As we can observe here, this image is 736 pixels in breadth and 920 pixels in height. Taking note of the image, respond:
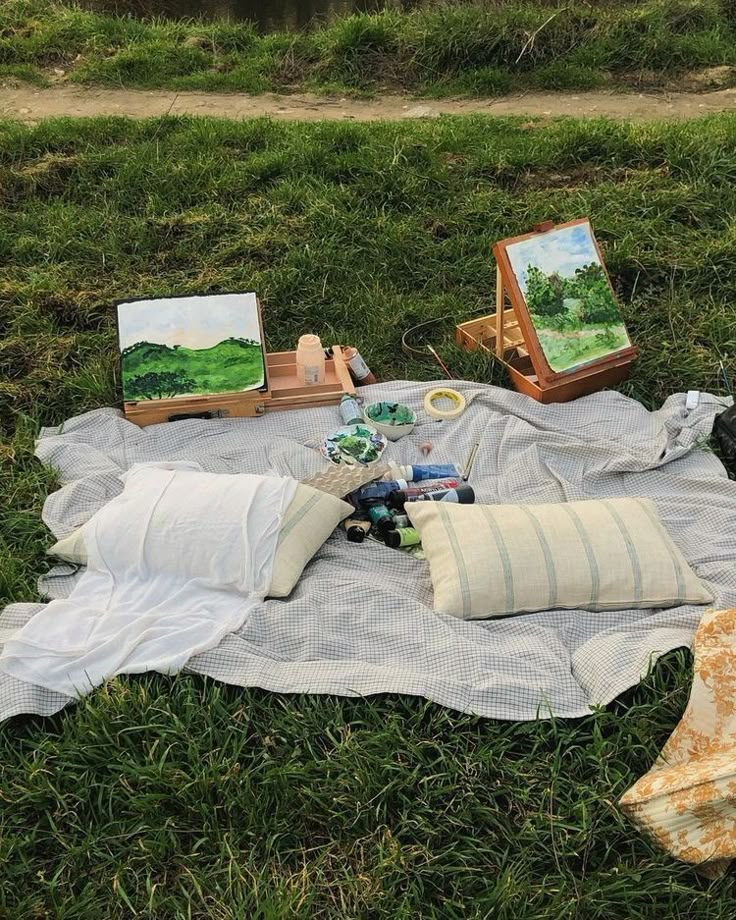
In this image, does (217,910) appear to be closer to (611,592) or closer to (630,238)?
(611,592)

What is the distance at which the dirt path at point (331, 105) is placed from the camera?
6824mm

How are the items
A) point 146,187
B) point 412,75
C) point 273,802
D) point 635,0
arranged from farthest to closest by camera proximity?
point 635,0 → point 412,75 → point 146,187 → point 273,802

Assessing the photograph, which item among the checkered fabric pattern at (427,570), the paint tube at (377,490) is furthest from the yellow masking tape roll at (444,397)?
the paint tube at (377,490)

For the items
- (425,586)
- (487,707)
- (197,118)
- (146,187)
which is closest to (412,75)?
(197,118)

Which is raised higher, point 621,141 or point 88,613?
point 621,141

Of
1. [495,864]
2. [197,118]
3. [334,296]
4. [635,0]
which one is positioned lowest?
[495,864]

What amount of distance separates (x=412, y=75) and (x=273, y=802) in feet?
22.4

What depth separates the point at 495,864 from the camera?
2.22 metres

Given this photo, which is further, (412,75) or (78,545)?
(412,75)

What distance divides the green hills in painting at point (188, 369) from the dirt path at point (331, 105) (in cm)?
357

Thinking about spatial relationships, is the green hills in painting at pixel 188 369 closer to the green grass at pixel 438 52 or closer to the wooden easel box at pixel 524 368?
the wooden easel box at pixel 524 368

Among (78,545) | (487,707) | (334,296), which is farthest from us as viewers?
(334,296)

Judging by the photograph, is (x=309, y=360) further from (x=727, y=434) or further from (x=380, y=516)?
(x=727, y=434)

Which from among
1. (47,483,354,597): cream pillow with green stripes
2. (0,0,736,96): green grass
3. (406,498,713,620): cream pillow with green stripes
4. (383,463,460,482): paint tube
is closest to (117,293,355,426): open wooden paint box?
(383,463,460,482): paint tube
